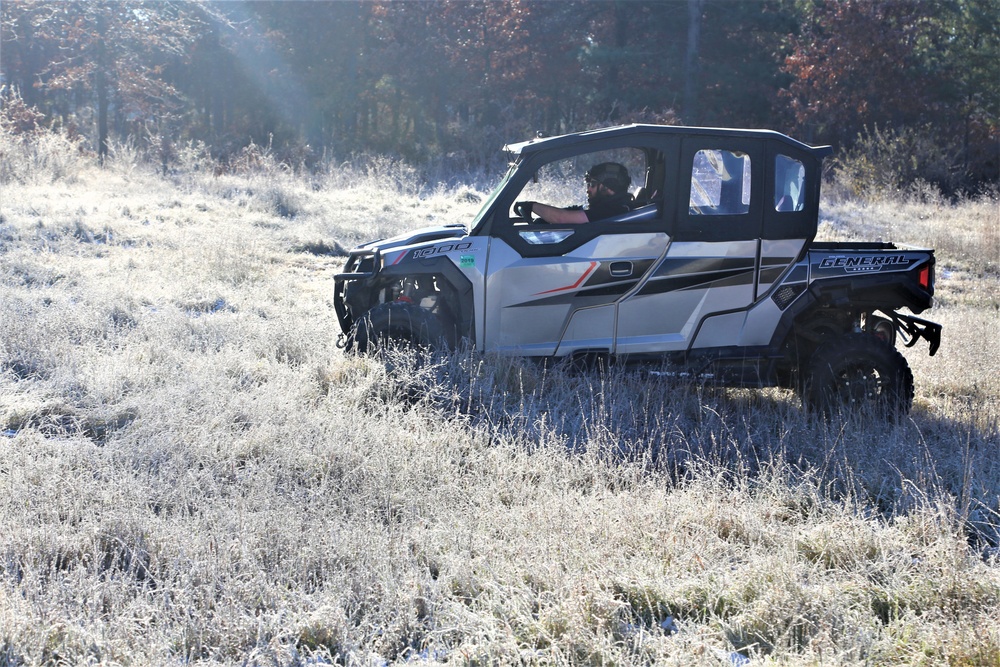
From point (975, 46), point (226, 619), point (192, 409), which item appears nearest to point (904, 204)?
point (975, 46)

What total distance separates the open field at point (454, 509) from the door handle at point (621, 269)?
653 mm

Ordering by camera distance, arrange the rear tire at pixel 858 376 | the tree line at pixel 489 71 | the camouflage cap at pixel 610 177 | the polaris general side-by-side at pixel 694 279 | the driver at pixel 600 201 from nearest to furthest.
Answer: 1. the rear tire at pixel 858 376
2. the polaris general side-by-side at pixel 694 279
3. the driver at pixel 600 201
4. the camouflage cap at pixel 610 177
5. the tree line at pixel 489 71

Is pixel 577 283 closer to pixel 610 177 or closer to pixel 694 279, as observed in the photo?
pixel 694 279

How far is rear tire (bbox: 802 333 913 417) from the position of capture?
594cm

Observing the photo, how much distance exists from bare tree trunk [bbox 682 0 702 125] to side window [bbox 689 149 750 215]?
80.6 ft

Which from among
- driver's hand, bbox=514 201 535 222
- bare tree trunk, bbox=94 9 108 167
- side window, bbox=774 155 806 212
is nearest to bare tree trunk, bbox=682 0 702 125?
bare tree trunk, bbox=94 9 108 167

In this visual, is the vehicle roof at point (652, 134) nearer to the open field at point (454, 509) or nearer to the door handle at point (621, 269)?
the door handle at point (621, 269)

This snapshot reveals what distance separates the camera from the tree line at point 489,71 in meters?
25.6

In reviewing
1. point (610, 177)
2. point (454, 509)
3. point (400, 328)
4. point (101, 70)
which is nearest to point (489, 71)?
point (101, 70)

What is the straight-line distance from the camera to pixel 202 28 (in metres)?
36.3

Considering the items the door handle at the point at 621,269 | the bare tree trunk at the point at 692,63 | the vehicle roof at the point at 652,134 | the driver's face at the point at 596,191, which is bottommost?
the door handle at the point at 621,269

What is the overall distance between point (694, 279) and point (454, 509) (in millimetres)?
2588

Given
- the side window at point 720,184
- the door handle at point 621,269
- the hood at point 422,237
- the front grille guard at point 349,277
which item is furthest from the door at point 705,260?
the front grille guard at point 349,277

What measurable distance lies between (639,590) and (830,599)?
2.45ft
